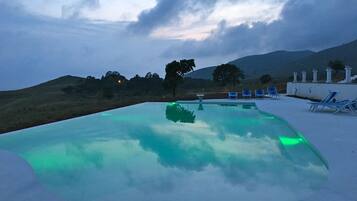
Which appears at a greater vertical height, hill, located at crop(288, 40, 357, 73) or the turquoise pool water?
hill, located at crop(288, 40, 357, 73)

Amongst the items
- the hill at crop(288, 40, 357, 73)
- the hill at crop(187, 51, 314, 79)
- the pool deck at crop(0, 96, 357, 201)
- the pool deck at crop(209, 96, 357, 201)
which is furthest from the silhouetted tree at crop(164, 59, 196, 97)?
the hill at crop(187, 51, 314, 79)

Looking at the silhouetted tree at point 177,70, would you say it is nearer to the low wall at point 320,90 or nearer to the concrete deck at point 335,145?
the low wall at point 320,90

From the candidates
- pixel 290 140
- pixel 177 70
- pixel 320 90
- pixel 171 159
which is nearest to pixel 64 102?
pixel 177 70

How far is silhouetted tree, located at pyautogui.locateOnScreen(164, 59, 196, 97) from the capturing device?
19812mm

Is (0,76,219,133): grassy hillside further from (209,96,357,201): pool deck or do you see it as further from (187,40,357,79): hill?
(187,40,357,79): hill

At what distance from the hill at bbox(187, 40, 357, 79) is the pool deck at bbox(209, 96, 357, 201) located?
4311 cm

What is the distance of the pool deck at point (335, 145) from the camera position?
3305 mm

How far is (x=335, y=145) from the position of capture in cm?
526

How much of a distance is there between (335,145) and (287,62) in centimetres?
8003

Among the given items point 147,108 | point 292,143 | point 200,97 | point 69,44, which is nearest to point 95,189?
point 292,143

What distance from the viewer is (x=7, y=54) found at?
2592cm

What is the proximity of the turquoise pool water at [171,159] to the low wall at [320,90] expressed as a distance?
2.70 meters

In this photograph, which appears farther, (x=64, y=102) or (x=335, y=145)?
(x=64, y=102)

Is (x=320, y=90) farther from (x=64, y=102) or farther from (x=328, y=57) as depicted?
(x=328, y=57)
